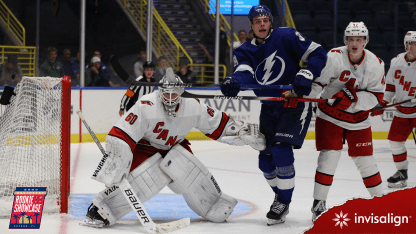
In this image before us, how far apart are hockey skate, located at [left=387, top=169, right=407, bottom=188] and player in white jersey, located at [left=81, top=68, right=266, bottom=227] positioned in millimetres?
1704

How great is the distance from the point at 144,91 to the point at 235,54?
256 cm

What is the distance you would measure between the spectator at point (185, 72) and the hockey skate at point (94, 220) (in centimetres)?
469

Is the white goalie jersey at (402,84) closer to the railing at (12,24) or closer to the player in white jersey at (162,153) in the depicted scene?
the player in white jersey at (162,153)

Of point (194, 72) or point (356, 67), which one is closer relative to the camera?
point (356, 67)

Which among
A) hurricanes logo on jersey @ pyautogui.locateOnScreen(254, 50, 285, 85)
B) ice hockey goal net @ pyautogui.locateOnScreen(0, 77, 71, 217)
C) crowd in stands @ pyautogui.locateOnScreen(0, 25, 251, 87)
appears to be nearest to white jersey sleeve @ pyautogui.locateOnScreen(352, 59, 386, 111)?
hurricanes logo on jersey @ pyautogui.locateOnScreen(254, 50, 285, 85)

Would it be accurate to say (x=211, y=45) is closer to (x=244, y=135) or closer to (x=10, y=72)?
(x=10, y=72)

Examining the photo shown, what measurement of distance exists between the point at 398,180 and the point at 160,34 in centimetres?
393

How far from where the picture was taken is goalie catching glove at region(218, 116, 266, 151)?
9.53ft

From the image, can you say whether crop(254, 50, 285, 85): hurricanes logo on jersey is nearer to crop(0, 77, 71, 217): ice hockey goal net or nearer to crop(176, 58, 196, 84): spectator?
crop(0, 77, 71, 217): ice hockey goal net

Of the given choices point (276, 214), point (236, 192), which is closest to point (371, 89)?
point (276, 214)

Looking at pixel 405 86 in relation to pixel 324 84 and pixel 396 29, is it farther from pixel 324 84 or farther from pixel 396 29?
pixel 396 29

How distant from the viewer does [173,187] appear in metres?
2.96

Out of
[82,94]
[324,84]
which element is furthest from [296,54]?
[82,94]

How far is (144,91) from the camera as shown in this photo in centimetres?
553
